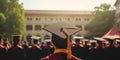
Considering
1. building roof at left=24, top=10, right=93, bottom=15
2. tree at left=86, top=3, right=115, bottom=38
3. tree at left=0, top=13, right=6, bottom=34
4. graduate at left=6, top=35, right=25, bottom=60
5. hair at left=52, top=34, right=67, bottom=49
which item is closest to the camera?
hair at left=52, top=34, right=67, bottom=49

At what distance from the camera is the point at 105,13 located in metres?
66.4

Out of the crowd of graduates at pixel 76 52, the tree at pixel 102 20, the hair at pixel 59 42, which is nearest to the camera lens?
the hair at pixel 59 42

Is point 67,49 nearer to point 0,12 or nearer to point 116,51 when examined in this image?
point 116,51

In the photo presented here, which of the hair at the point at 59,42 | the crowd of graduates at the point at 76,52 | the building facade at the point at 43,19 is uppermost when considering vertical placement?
the hair at the point at 59,42

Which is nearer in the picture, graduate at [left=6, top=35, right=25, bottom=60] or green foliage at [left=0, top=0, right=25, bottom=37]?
graduate at [left=6, top=35, right=25, bottom=60]

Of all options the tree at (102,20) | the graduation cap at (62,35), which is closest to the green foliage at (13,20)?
the tree at (102,20)

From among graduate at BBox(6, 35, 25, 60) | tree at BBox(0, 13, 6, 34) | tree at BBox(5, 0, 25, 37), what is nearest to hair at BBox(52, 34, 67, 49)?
graduate at BBox(6, 35, 25, 60)

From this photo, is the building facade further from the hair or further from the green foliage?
the hair

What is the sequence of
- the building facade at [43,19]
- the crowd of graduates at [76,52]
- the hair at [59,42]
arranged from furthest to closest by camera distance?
A: the building facade at [43,19] → the crowd of graduates at [76,52] → the hair at [59,42]

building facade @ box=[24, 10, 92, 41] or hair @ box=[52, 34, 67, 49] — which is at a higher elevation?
hair @ box=[52, 34, 67, 49]

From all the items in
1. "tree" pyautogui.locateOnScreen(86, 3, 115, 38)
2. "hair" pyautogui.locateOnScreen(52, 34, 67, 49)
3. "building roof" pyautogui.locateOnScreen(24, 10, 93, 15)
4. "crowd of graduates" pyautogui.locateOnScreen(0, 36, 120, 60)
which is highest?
"hair" pyautogui.locateOnScreen(52, 34, 67, 49)

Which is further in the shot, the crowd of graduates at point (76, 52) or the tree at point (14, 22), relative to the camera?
the tree at point (14, 22)

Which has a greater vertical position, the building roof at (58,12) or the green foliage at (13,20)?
the green foliage at (13,20)

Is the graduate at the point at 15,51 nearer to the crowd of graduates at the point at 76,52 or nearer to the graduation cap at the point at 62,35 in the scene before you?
the crowd of graduates at the point at 76,52
